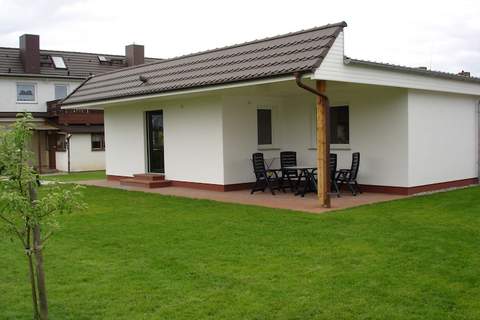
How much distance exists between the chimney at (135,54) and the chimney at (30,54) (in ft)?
20.3

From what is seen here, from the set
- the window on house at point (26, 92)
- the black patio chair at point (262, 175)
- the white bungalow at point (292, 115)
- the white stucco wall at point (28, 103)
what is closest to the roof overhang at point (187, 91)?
the white bungalow at point (292, 115)

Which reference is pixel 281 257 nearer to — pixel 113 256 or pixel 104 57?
pixel 113 256

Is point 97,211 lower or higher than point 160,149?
lower

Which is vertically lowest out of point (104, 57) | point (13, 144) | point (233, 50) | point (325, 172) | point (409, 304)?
point (409, 304)

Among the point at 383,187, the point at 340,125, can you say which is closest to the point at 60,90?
the point at 340,125

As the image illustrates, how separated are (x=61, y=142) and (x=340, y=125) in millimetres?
21755

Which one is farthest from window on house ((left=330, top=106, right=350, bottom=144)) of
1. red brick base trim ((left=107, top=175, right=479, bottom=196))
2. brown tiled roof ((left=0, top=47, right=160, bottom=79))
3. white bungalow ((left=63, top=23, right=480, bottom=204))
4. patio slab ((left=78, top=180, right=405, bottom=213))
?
brown tiled roof ((left=0, top=47, right=160, bottom=79))

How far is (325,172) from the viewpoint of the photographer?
11297 mm

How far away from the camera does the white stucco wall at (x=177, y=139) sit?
15.1 meters

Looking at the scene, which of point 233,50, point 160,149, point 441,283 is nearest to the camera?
point 441,283

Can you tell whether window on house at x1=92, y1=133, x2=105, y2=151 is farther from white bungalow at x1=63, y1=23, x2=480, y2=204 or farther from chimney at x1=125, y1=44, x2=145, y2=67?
white bungalow at x1=63, y1=23, x2=480, y2=204

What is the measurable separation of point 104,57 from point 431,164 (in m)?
28.7

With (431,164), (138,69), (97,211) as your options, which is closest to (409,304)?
(97,211)

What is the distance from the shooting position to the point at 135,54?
37.6m
